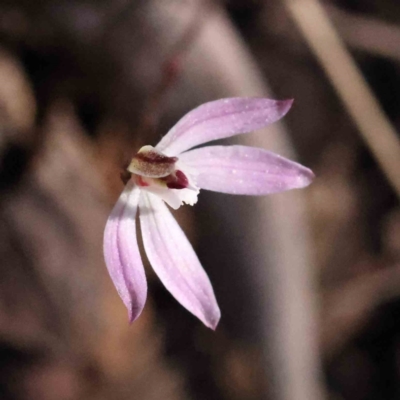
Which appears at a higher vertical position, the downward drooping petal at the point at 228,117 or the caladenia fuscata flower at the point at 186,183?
the downward drooping petal at the point at 228,117

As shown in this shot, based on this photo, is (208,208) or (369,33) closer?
(208,208)

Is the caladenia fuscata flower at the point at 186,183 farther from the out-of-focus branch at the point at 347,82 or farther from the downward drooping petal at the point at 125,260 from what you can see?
the out-of-focus branch at the point at 347,82

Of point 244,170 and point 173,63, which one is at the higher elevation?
point 173,63

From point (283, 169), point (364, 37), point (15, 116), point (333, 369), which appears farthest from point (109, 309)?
point (364, 37)

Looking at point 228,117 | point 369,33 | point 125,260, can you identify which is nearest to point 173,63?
point 228,117

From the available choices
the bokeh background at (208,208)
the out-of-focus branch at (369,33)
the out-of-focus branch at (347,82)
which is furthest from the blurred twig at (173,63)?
the out-of-focus branch at (369,33)

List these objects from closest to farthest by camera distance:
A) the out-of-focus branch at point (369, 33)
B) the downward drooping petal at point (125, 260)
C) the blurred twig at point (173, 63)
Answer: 1. the downward drooping petal at point (125, 260)
2. the blurred twig at point (173, 63)
3. the out-of-focus branch at point (369, 33)

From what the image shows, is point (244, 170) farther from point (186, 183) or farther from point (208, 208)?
point (208, 208)

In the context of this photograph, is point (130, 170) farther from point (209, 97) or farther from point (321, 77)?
point (321, 77)
